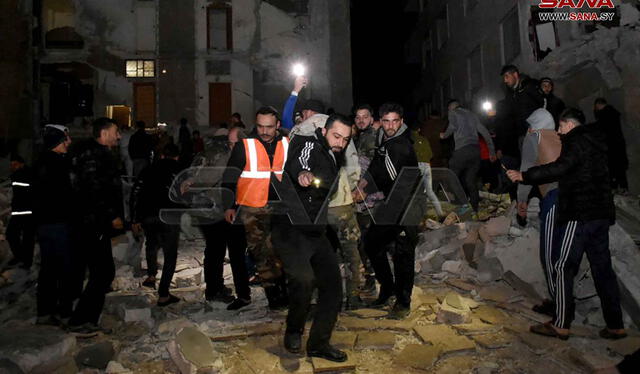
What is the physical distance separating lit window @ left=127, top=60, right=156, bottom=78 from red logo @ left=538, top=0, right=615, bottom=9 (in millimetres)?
17497

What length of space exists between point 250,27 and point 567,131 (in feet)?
67.4

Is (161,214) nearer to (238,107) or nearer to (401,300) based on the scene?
(401,300)

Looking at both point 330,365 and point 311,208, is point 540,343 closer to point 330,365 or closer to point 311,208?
point 330,365

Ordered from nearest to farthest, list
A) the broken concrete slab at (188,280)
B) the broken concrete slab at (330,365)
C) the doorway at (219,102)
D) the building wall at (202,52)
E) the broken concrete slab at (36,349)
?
the broken concrete slab at (36,349)
the broken concrete slab at (330,365)
the broken concrete slab at (188,280)
the building wall at (202,52)
the doorway at (219,102)

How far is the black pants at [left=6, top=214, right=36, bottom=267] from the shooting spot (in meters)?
7.91

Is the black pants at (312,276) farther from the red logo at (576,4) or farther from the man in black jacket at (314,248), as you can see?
the red logo at (576,4)

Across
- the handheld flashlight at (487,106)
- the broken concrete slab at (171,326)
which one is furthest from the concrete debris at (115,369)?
the handheld flashlight at (487,106)

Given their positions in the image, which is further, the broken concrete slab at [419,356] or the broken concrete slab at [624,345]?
the broken concrete slab at [624,345]

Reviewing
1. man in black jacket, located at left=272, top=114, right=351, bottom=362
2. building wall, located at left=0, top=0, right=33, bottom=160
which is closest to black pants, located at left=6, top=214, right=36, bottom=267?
man in black jacket, located at left=272, top=114, right=351, bottom=362

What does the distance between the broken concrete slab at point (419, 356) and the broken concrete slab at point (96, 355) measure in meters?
2.61

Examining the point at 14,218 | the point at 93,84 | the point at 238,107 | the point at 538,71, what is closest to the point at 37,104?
the point at 93,84

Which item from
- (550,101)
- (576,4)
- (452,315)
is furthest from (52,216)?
(576,4)

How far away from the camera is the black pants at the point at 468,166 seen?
838cm

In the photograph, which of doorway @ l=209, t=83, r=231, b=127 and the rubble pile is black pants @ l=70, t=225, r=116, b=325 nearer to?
the rubble pile
